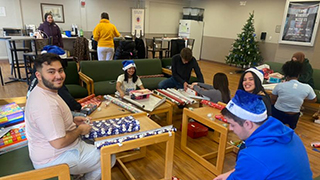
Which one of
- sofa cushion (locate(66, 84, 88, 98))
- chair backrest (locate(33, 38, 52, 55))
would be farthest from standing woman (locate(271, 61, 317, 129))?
chair backrest (locate(33, 38, 52, 55))

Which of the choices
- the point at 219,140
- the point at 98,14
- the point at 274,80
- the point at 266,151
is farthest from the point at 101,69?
the point at 98,14

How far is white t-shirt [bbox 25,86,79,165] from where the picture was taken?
54.0 inches

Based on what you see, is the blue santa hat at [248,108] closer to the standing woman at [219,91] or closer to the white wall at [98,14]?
the standing woman at [219,91]

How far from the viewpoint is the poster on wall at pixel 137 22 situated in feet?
29.8

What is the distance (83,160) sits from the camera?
1.58m

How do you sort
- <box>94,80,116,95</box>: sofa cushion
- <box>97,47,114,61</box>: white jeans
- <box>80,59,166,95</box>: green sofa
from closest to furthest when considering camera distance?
<box>94,80,116,95</box>: sofa cushion
<box>80,59,166,95</box>: green sofa
<box>97,47,114,61</box>: white jeans

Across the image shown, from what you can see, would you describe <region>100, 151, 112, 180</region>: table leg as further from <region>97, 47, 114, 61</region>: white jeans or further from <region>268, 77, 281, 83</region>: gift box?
<region>97, 47, 114, 61</region>: white jeans

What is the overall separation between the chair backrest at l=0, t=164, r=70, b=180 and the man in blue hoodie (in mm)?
992

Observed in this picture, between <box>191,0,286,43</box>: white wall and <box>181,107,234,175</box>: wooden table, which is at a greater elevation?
<box>191,0,286,43</box>: white wall

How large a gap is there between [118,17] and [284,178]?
8.95 m

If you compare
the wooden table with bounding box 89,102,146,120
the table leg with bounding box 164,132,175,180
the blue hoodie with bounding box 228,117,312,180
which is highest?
the blue hoodie with bounding box 228,117,312,180

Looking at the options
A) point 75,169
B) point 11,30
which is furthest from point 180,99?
point 11,30

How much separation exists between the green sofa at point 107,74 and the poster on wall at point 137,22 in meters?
5.22

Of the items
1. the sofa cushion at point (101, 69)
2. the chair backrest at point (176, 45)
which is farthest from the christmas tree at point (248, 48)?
the sofa cushion at point (101, 69)
